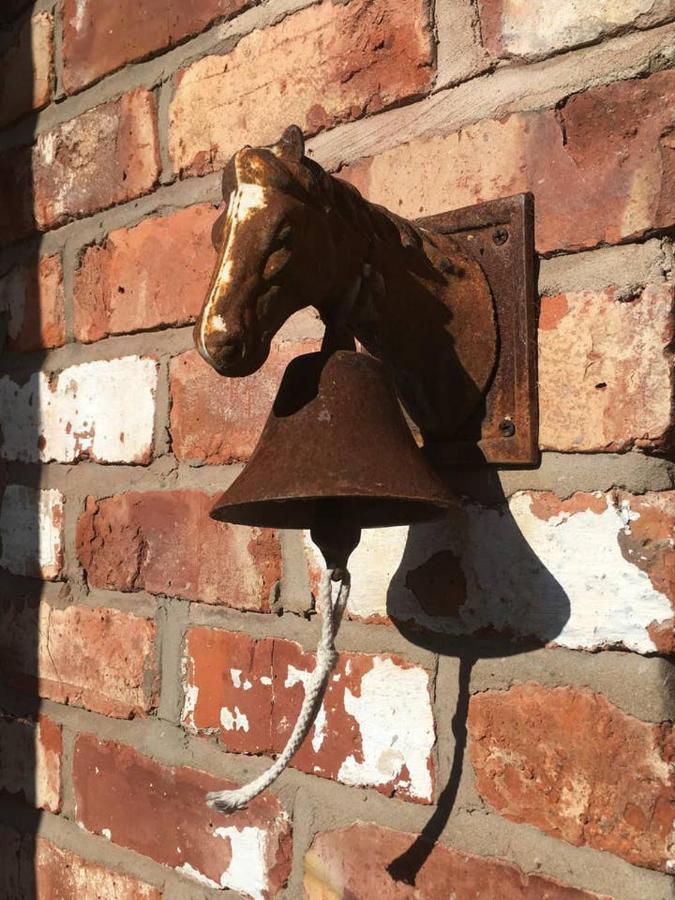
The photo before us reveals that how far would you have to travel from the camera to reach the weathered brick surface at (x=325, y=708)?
617mm

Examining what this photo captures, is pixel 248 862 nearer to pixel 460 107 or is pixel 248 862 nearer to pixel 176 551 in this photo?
pixel 176 551

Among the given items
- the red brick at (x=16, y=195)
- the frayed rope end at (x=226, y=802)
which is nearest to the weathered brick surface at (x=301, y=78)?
the red brick at (x=16, y=195)

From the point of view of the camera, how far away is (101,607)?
0.84 metres

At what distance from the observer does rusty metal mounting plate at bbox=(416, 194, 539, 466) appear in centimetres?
57

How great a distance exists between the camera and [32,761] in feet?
2.97

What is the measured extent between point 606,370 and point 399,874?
35 centimetres

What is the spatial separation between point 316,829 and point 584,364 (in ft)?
1.24

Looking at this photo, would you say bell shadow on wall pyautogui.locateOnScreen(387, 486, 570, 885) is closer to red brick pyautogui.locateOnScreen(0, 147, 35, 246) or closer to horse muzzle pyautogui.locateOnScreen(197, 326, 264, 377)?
horse muzzle pyautogui.locateOnScreen(197, 326, 264, 377)

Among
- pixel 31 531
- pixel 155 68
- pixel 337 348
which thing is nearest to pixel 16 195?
pixel 155 68

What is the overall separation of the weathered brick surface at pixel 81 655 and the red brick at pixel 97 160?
38 cm

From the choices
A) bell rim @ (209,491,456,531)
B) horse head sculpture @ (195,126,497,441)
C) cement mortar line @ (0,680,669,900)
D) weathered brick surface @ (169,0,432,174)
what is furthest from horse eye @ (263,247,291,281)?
cement mortar line @ (0,680,669,900)

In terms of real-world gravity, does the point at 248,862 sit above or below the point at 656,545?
below

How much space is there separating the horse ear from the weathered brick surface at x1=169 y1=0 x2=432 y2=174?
7.8 inches

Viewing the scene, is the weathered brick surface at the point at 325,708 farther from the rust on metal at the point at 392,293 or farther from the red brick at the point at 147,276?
the red brick at the point at 147,276
